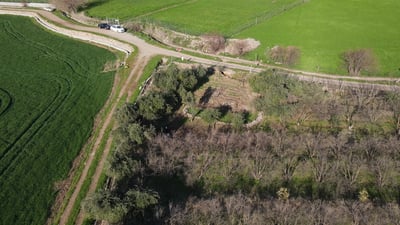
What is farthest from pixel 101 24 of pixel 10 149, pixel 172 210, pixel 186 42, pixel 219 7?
pixel 172 210

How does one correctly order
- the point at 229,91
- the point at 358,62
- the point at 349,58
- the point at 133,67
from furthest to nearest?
the point at 133,67, the point at 349,58, the point at 358,62, the point at 229,91

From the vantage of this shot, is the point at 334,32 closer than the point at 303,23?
Yes

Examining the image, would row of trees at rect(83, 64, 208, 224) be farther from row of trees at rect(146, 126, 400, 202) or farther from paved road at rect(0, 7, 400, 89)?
paved road at rect(0, 7, 400, 89)

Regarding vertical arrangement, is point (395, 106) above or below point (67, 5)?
below

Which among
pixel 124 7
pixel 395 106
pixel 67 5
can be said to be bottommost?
pixel 395 106

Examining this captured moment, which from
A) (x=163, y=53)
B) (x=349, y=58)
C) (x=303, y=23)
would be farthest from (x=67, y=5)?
(x=349, y=58)

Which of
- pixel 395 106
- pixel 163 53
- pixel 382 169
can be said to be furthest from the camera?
pixel 163 53

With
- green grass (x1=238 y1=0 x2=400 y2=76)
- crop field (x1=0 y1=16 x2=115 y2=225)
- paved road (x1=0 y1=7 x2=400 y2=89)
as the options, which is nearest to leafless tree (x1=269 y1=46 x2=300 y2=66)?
green grass (x1=238 y1=0 x2=400 y2=76)

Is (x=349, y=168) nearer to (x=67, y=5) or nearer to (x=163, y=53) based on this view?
(x=163, y=53)
